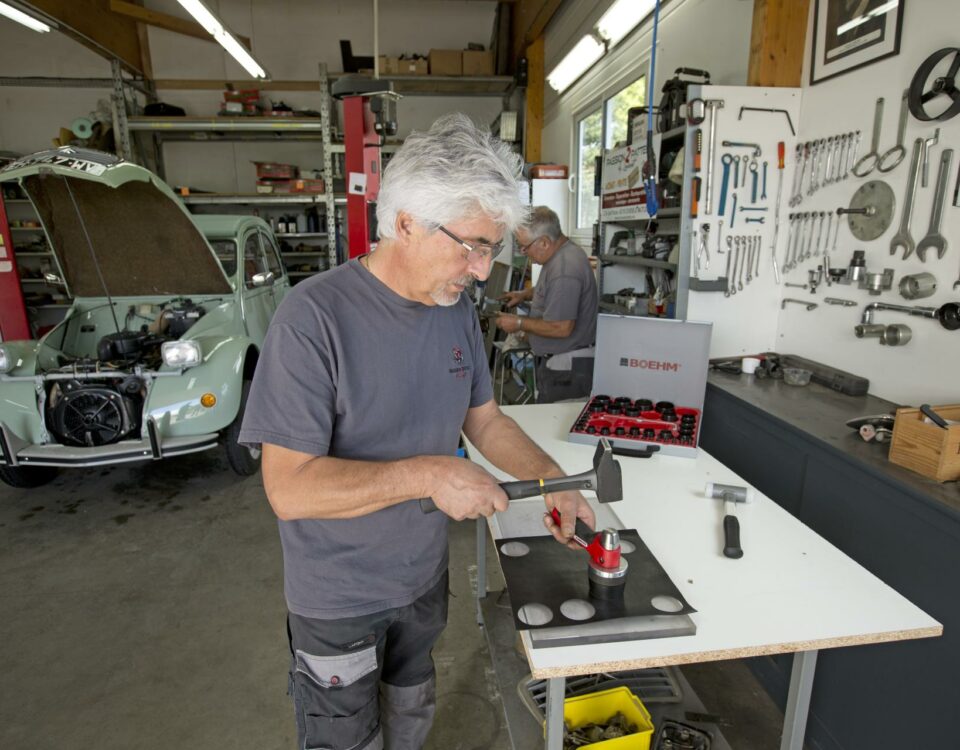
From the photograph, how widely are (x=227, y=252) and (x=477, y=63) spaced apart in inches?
167

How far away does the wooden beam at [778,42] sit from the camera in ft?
8.04

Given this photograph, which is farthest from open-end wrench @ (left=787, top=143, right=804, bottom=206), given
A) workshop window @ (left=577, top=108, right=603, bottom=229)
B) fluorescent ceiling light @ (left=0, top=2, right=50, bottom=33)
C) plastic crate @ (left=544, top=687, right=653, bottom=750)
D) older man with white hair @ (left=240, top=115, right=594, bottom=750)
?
fluorescent ceiling light @ (left=0, top=2, right=50, bottom=33)

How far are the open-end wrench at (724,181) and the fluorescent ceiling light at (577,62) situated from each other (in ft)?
8.20

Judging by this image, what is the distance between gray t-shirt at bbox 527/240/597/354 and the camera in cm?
310

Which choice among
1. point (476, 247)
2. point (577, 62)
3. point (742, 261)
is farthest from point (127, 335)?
point (577, 62)

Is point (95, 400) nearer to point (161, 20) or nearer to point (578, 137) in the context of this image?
point (578, 137)

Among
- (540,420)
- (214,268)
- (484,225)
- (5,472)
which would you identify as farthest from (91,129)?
(484,225)

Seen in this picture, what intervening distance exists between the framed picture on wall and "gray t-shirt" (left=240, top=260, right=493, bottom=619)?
1931 mm

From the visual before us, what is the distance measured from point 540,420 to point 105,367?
2419mm

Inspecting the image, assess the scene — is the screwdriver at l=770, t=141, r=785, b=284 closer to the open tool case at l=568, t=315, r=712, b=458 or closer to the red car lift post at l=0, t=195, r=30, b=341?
the open tool case at l=568, t=315, r=712, b=458

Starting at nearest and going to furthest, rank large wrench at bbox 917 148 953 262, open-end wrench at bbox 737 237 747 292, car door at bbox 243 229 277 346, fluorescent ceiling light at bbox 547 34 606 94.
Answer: large wrench at bbox 917 148 953 262, open-end wrench at bbox 737 237 747 292, car door at bbox 243 229 277 346, fluorescent ceiling light at bbox 547 34 606 94

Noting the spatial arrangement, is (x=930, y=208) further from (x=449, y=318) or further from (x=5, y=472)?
(x=5, y=472)

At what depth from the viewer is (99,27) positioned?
257 inches

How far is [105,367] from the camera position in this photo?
3.15 m
